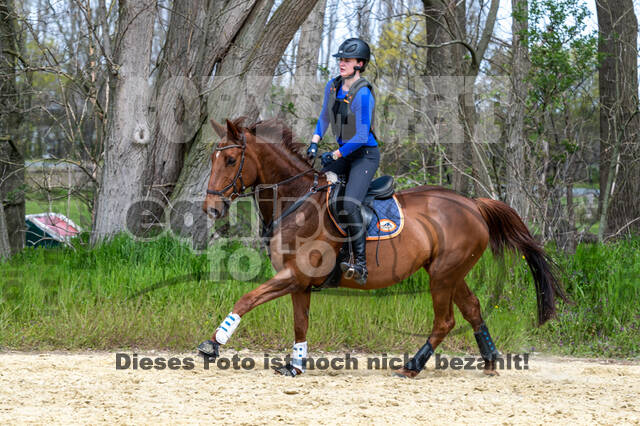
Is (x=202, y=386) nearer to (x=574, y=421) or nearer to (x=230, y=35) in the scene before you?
(x=574, y=421)

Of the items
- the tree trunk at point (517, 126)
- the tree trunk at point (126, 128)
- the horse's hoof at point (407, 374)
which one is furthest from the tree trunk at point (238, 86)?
the horse's hoof at point (407, 374)

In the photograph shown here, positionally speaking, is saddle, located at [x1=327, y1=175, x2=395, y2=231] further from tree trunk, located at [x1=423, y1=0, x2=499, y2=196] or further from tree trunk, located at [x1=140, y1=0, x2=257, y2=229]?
tree trunk, located at [x1=140, y1=0, x2=257, y2=229]

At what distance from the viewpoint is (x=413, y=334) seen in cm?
708

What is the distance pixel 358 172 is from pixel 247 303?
145 cm

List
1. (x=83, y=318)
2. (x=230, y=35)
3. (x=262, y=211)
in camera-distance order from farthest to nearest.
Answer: (x=230, y=35)
(x=83, y=318)
(x=262, y=211)

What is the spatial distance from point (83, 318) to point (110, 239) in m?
1.81

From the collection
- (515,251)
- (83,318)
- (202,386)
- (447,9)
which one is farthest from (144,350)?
(447,9)

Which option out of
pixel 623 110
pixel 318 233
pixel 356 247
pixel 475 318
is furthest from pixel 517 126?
pixel 318 233

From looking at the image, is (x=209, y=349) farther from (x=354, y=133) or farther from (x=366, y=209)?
(x=354, y=133)

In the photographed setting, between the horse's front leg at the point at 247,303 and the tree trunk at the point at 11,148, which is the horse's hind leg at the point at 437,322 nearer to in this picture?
the horse's front leg at the point at 247,303

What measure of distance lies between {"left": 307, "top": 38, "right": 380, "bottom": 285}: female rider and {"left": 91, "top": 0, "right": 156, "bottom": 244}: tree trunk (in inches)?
160

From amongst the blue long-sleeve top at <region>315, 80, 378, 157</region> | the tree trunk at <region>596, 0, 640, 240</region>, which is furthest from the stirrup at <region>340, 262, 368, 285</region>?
the tree trunk at <region>596, 0, 640, 240</region>

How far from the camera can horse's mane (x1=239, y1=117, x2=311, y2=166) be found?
5.66 meters

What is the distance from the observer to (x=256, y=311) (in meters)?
7.10
